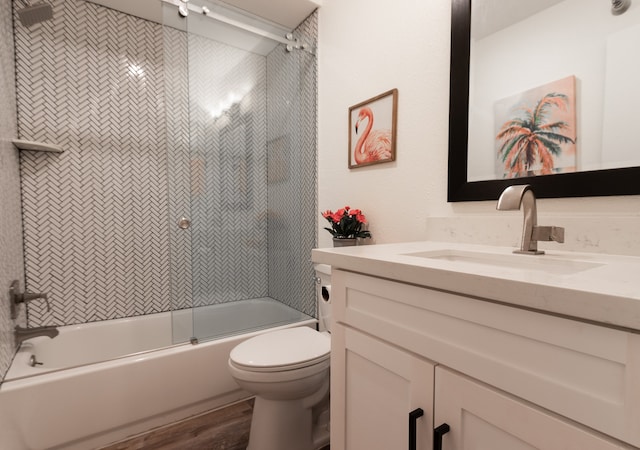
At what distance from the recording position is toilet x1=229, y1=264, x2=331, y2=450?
1.21m

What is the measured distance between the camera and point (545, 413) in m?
0.51

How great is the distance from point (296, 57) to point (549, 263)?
191cm

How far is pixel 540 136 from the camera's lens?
1.02 meters

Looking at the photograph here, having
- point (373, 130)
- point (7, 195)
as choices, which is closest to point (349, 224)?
point (373, 130)

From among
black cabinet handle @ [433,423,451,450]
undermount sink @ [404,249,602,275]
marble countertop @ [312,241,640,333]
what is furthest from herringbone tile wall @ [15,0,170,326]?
black cabinet handle @ [433,423,451,450]

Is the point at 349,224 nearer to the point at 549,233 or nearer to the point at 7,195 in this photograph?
the point at 549,233

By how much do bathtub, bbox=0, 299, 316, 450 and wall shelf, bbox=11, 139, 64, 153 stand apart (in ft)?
3.43

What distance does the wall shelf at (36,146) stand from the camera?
1662 mm

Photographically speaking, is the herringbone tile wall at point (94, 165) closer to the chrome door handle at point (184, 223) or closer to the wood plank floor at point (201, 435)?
the chrome door handle at point (184, 223)

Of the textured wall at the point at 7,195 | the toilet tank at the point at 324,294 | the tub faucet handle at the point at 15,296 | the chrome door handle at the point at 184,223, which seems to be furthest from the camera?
the chrome door handle at the point at 184,223

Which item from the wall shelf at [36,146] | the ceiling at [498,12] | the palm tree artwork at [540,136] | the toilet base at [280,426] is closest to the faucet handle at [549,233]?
the palm tree artwork at [540,136]

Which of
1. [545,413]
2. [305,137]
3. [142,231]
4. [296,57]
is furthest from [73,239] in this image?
[545,413]

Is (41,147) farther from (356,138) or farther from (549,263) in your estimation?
(549,263)

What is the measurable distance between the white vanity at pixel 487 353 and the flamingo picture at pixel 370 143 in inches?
32.0
